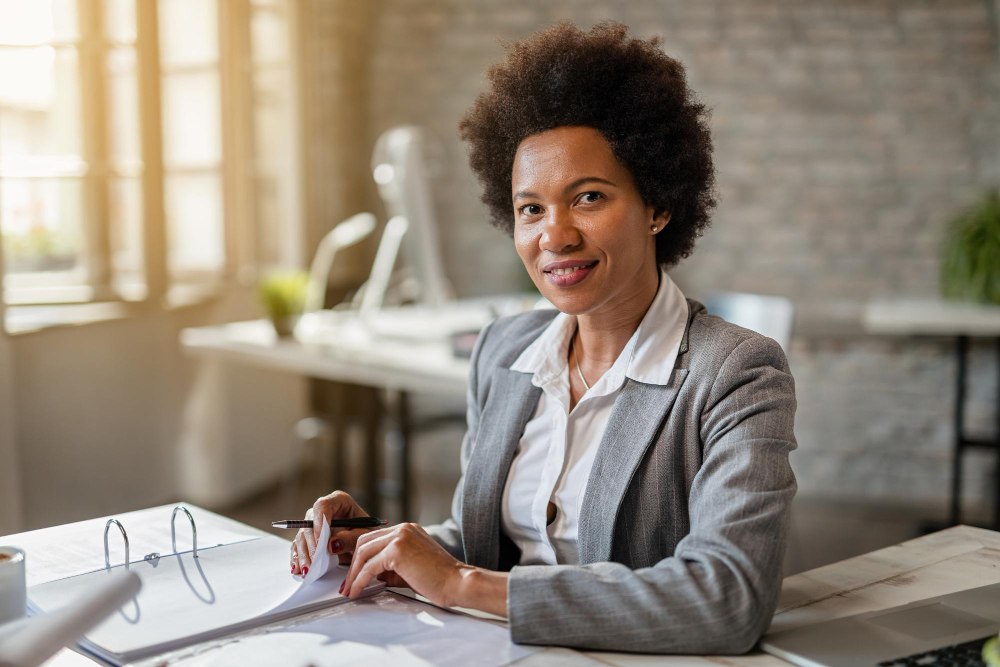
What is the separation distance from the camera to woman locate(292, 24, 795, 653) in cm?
110

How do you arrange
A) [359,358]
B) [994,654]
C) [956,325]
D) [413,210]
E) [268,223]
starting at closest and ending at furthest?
1. [994,654]
2. [359,358]
3. [413,210]
4. [956,325]
5. [268,223]

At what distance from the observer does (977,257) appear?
3959 millimetres

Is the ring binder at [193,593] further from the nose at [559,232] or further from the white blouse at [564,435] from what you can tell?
the nose at [559,232]

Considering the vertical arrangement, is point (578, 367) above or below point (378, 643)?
above

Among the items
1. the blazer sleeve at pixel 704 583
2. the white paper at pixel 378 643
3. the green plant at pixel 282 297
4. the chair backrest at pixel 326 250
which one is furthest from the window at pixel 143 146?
the blazer sleeve at pixel 704 583

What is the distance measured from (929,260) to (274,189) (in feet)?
10.0

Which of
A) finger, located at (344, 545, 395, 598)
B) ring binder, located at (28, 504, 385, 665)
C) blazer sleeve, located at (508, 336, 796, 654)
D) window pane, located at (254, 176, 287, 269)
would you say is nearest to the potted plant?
window pane, located at (254, 176, 287, 269)

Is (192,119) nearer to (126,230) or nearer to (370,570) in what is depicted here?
(126,230)

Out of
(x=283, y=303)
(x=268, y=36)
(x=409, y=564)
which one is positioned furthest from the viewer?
(x=268, y=36)

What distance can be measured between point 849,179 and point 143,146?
3.02 metres

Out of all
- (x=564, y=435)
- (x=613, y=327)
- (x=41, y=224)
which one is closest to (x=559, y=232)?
(x=613, y=327)

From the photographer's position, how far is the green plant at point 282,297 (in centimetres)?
343

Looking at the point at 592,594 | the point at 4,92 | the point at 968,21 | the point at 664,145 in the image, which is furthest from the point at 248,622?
the point at 968,21

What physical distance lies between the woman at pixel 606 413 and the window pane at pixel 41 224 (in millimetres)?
2360
